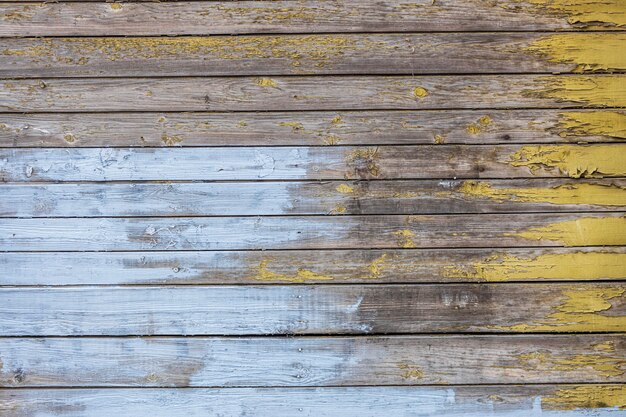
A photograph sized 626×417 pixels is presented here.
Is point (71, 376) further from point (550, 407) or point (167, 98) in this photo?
point (550, 407)

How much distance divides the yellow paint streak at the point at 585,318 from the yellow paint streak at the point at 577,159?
0.44 m

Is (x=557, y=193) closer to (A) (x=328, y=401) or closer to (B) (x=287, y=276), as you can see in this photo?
(B) (x=287, y=276)

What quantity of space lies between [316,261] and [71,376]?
1.01 meters

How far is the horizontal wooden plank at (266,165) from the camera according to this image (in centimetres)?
180

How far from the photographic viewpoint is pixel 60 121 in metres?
1.81

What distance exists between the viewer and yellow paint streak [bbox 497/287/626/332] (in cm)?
179

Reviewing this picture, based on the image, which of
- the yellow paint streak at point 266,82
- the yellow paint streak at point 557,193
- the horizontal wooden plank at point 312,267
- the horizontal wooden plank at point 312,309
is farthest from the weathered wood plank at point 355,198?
the yellow paint streak at point 266,82

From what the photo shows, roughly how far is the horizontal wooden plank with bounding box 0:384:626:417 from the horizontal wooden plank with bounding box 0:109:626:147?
931 millimetres

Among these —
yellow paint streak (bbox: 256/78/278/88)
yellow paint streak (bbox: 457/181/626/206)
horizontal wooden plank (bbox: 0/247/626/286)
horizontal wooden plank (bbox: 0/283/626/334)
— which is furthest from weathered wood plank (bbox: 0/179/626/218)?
yellow paint streak (bbox: 256/78/278/88)

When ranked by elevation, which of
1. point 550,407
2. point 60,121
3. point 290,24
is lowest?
point 550,407

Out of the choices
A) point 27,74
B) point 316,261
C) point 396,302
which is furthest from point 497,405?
point 27,74

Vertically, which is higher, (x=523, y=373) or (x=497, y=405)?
(x=523, y=373)

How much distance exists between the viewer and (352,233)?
1.80 m

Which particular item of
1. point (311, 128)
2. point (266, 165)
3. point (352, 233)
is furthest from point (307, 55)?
point (352, 233)
